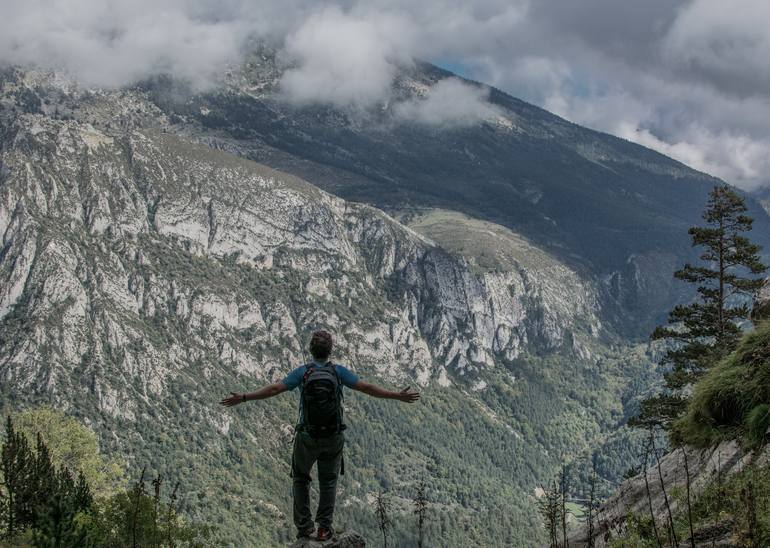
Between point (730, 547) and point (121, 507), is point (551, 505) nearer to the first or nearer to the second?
point (730, 547)

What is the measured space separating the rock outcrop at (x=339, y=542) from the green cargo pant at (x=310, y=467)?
0.32 meters

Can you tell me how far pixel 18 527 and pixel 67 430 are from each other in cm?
3130

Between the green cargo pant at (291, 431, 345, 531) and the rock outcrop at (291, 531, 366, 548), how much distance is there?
0.32 m

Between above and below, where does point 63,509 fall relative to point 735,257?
below

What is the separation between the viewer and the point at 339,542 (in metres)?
14.8

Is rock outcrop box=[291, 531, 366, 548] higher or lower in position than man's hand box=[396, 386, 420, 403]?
lower

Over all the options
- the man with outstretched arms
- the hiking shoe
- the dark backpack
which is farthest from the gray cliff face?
the hiking shoe

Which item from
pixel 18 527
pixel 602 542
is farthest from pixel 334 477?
pixel 18 527

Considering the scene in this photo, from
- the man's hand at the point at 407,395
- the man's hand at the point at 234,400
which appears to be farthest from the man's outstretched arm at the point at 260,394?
the man's hand at the point at 407,395

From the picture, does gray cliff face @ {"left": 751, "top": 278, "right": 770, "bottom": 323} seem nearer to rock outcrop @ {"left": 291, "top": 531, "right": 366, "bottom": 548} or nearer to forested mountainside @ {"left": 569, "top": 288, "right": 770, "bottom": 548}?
forested mountainside @ {"left": 569, "top": 288, "right": 770, "bottom": 548}

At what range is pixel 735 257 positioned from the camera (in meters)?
40.5

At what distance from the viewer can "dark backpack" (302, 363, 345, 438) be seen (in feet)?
46.7

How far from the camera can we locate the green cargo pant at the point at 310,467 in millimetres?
14758

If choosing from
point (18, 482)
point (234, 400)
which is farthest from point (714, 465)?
point (18, 482)
